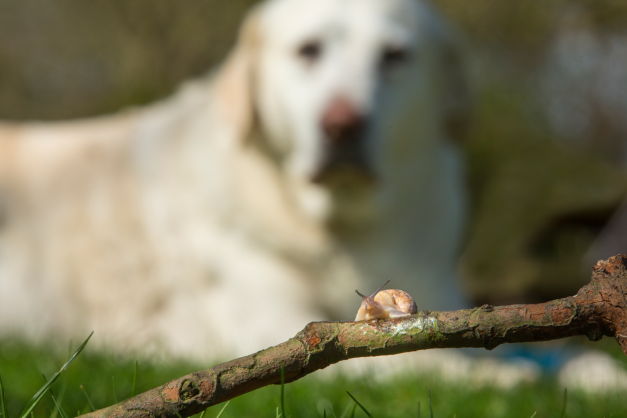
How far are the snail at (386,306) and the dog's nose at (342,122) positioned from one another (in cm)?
162

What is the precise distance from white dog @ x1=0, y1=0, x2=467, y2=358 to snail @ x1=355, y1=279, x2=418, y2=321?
166 centimetres

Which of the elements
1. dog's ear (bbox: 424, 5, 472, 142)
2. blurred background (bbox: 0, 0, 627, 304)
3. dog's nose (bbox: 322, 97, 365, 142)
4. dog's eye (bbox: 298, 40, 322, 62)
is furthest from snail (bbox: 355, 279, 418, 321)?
blurred background (bbox: 0, 0, 627, 304)

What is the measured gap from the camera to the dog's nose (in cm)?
239

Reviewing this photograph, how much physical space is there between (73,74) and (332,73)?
5618 millimetres

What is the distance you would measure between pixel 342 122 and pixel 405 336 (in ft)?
5.71

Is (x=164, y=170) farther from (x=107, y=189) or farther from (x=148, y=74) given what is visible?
(x=148, y=74)

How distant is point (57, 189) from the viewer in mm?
3316

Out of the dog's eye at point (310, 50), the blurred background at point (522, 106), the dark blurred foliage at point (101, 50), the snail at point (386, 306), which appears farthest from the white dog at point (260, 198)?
the dark blurred foliage at point (101, 50)

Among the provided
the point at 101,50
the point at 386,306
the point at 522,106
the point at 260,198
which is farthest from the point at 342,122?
the point at 101,50

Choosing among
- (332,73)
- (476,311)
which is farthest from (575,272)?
(476,311)

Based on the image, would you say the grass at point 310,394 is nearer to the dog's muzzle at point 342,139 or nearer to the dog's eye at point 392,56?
the dog's muzzle at point 342,139

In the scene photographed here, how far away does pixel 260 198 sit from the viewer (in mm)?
2885

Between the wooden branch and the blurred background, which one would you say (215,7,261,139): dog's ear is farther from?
the wooden branch

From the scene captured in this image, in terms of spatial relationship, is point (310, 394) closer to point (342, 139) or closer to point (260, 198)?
point (342, 139)
